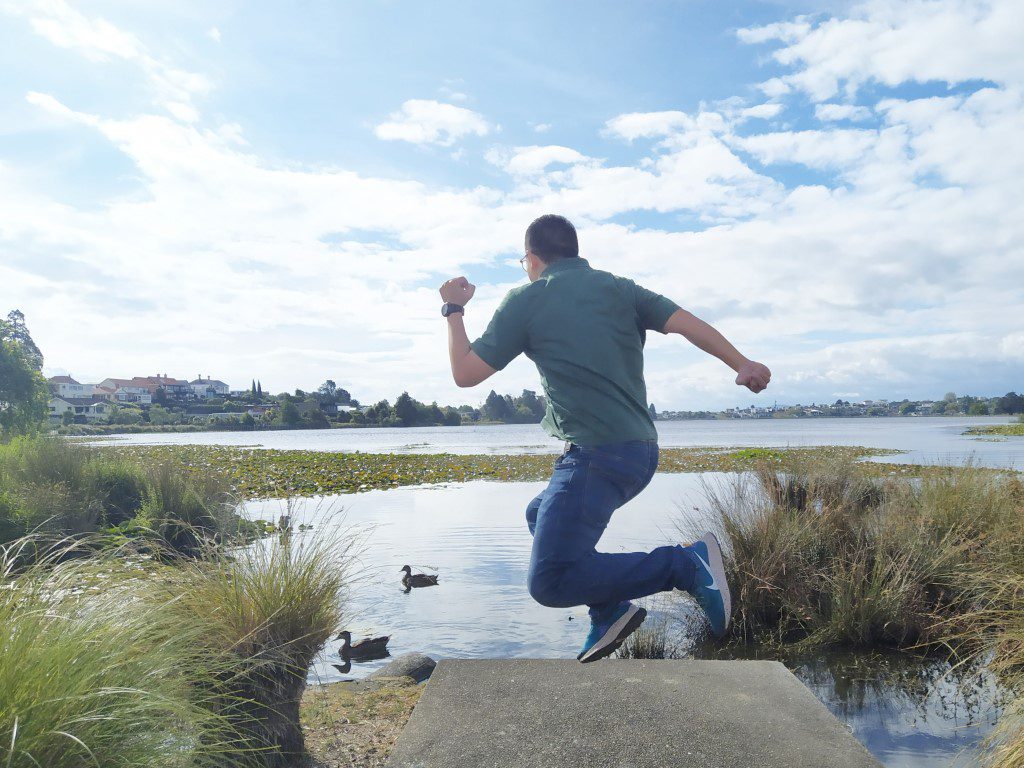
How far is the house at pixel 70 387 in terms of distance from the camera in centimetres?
11388

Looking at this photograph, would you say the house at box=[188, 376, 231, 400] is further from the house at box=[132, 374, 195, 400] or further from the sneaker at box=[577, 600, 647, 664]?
the sneaker at box=[577, 600, 647, 664]

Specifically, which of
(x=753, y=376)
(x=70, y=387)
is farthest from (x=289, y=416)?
(x=753, y=376)

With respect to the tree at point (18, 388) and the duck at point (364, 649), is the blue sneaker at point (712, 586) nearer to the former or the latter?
the duck at point (364, 649)

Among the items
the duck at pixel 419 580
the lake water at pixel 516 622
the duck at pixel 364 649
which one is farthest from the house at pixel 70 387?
the duck at pixel 364 649

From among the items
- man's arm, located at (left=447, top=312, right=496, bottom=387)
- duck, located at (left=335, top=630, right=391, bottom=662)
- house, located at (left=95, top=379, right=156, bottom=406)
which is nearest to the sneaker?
man's arm, located at (left=447, top=312, right=496, bottom=387)

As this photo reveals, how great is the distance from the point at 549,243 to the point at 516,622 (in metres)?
3.92

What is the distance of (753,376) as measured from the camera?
3.07 metres

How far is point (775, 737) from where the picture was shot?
8.34ft

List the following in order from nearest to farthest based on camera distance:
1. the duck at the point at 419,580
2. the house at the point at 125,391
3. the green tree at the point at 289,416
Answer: the duck at the point at 419,580 < the green tree at the point at 289,416 < the house at the point at 125,391

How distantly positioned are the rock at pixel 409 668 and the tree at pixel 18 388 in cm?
3048

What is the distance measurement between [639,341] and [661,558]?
100 centimetres

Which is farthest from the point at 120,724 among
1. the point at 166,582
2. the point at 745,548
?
the point at 745,548

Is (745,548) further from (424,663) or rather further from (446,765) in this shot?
(446,765)

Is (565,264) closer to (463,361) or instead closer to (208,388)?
(463,361)
